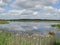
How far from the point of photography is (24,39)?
24.8ft

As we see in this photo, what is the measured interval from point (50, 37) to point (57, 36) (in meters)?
0.40

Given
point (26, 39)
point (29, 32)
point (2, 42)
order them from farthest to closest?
point (29, 32) < point (26, 39) < point (2, 42)

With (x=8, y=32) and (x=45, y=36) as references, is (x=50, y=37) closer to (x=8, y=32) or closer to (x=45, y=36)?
(x=45, y=36)

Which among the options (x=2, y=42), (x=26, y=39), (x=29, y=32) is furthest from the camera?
(x=29, y=32)

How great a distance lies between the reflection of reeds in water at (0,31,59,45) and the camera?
7.33m

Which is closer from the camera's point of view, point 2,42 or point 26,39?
point 2,42

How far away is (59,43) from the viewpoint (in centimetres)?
761

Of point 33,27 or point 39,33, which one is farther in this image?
point 33,27

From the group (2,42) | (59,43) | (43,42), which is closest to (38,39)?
(43,42)

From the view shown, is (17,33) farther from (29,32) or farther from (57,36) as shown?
(57,36)

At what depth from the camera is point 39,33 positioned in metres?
8.04

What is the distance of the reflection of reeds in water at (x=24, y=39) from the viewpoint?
7.33 m

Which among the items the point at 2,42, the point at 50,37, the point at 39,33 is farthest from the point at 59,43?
the point at 2,42

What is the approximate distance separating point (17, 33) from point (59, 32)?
1.85m
